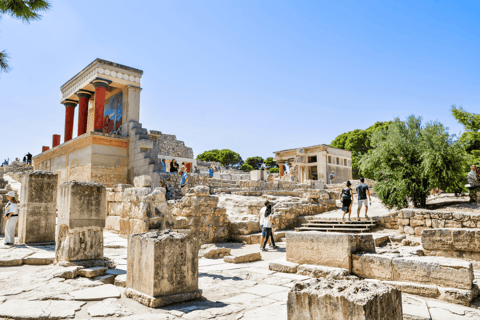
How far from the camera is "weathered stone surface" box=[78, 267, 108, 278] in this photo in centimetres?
521

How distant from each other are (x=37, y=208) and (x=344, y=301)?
7986 millimetres

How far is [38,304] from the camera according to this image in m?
3.84

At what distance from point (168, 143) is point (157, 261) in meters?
39.7

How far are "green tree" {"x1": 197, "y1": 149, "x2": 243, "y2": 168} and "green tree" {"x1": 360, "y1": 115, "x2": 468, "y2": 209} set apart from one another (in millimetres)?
52642

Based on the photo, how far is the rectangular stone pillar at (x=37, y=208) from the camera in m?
7.76

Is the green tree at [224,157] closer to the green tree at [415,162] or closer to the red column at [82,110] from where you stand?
the red column at [82,110]

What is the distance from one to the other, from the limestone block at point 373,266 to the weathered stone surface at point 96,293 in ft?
13.0

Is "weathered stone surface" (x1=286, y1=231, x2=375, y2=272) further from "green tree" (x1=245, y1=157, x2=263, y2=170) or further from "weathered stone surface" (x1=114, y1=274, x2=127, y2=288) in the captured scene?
"green tree" (x1=245, y1=157, x2=263, y2=170)

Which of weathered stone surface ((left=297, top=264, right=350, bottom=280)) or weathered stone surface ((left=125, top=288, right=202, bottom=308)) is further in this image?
weathered stone surface ((left=297, top=264, right=350, bottom=280))

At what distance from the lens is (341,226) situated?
10.9m

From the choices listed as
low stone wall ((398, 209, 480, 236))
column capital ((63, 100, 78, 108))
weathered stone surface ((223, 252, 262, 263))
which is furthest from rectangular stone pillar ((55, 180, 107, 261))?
column capital ((63, 100, 78, 108))

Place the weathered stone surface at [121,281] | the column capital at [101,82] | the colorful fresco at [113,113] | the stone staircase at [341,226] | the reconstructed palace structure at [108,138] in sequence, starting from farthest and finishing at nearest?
the colorful fresco at [113,113] < the column capital at [101,82] < the reconstructed palace structure at [108,138] < the stone staircase at [341,226] < the weathered stone surface at [121,281]

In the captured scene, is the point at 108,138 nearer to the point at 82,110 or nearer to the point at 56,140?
the point at 82,110

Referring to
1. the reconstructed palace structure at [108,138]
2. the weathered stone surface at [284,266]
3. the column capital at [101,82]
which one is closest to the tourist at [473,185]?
the weathered stone surface at [284,266]
